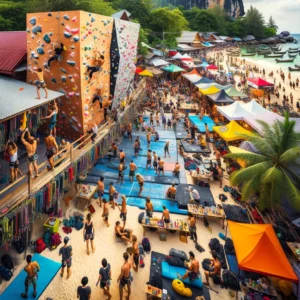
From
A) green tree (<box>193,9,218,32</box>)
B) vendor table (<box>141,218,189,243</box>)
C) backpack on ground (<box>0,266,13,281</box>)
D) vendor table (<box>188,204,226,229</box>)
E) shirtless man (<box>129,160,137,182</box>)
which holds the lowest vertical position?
backpack on ground (<box>0,266,13,281</box>)

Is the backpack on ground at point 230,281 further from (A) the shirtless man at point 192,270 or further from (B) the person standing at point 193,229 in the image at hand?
(B) the person standing at point 193,229

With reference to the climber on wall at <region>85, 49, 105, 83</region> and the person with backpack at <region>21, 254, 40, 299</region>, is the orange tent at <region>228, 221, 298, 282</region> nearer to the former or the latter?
the person with backpack at <region>21, 254, 40, 299</region>

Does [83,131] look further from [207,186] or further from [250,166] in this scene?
[250,166]

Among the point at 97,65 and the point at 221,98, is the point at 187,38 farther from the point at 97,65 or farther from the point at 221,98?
the point at 97,65

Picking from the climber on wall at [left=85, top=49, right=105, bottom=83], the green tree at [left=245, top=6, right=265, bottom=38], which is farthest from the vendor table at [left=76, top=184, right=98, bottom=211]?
the green tree at [left=245, top=6, right=265, bottom=38]

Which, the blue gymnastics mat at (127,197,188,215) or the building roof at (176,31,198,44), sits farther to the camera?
the building roof at (176,31,198,44)
